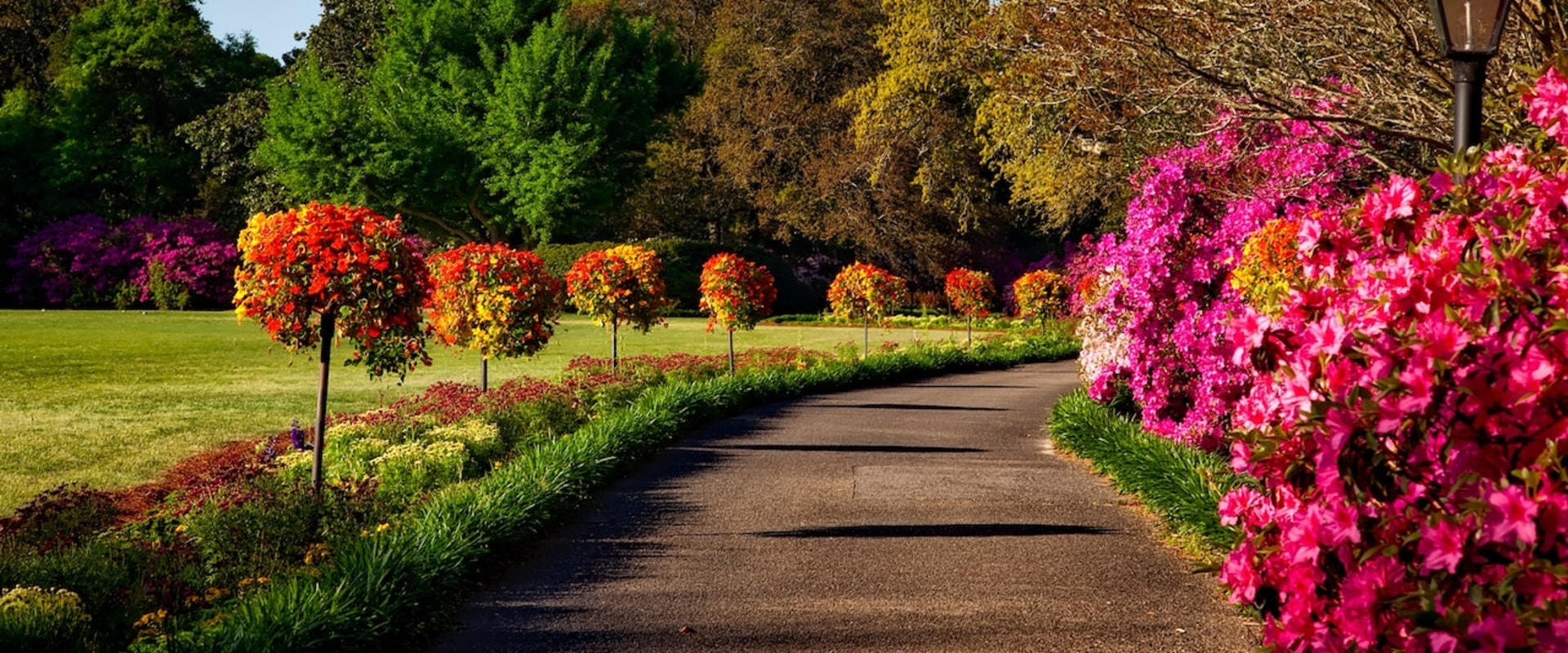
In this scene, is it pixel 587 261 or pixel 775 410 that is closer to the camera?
pixel 775 410

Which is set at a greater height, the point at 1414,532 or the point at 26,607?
the point at 1414,532

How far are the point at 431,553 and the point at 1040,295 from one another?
81.6ft

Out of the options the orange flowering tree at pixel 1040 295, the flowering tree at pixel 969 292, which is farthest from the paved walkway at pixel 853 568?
the orange flowering tree at pixel 1040 295

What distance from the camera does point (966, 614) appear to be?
6438 mm

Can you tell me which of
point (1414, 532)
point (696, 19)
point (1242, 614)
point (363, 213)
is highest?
point (696, 19)

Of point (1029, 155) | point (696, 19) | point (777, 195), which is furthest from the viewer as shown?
point (696, 19)

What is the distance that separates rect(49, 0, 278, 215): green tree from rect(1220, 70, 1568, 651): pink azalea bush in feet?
161

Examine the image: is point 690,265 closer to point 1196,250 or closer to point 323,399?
point 1196,250

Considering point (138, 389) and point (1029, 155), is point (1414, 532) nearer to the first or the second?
point (138, 389)

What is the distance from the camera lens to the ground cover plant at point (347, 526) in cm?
591

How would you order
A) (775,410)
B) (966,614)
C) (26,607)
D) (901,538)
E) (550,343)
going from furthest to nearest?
(550,343) → (775,410) → (901,538) → (966,614) → (26,607)

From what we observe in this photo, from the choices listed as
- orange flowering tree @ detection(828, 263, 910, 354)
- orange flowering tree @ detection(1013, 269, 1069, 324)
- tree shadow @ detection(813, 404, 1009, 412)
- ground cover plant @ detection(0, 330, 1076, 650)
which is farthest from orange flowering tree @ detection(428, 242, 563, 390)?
orange flowering tree @ detection(1013, 269, 1069, 324)

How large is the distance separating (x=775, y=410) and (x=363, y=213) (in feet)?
23.3

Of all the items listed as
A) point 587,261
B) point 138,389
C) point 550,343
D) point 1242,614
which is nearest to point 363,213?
point 1242,614
